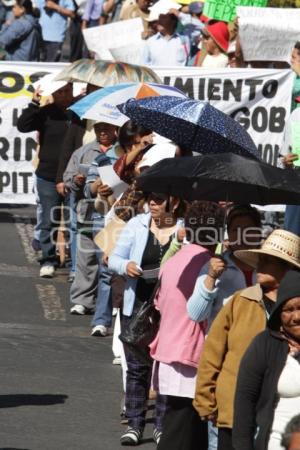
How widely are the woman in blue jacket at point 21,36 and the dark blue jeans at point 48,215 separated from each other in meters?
9.49

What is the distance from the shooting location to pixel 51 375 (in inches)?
410

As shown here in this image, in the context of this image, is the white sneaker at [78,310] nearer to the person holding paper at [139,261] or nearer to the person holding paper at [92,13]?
the person holding paper at [139,261]

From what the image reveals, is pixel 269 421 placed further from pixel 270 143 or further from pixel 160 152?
pixel 270 143

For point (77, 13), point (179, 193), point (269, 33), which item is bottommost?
point (77, 13)

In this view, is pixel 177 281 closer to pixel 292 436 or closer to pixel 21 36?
pixel 292 436

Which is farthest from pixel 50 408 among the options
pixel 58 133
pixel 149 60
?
pixel 149 60

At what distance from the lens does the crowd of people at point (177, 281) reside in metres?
6.04

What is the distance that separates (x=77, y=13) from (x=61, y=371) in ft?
54.6

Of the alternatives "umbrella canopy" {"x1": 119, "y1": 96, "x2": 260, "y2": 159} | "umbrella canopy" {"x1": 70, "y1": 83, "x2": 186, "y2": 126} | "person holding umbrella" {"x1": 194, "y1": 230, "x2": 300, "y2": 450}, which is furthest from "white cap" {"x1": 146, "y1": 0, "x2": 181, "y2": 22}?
"person holding umbrella" {"x1": 194, "y1": 230, "x2": 300, "y2": 450}

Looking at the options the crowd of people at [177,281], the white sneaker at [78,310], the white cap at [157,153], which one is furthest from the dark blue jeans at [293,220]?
the white cap at [157,153]

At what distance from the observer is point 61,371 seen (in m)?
10.5

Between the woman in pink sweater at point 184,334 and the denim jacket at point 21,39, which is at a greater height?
the woman in pink sweater at point 184,334

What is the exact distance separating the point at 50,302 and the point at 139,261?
173 inches

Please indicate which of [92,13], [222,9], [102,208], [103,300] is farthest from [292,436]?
[92,13]
